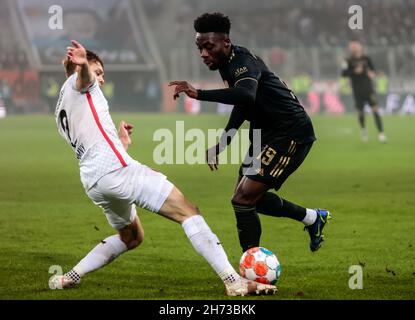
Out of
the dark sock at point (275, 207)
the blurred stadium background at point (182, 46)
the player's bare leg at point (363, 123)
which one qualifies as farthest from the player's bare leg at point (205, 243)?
the blurred stadium background at point (182, 46)

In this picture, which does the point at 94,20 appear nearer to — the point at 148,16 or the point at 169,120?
the point at 148,16

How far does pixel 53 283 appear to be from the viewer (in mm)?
7047

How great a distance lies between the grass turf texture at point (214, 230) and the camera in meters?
7.21

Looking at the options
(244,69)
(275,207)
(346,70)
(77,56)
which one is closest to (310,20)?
(346,70)

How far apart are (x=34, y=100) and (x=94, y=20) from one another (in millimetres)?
7300

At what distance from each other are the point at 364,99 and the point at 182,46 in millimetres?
20372

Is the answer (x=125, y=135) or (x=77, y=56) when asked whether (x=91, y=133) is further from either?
(x=125, y=135)

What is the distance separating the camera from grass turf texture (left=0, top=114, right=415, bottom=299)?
7211mm

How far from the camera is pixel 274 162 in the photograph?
7566mm

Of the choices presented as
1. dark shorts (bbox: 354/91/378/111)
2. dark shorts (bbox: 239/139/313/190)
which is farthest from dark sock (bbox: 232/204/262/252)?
dark shorts (bbox: 354/91/378/111)

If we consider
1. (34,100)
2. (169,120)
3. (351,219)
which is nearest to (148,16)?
(34,100)

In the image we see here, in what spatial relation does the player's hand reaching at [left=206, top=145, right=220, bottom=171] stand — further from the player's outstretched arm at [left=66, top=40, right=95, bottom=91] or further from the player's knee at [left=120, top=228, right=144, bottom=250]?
the player's outstretched arm at [left=66, top=40, right=95, bottom=91]

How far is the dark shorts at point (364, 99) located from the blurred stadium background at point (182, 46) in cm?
1133
